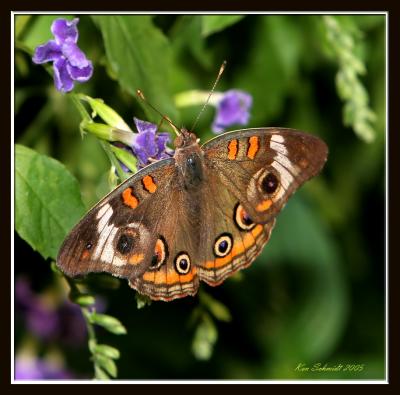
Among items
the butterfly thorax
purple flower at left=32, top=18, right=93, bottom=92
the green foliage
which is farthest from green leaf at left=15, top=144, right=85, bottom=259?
the green foliage

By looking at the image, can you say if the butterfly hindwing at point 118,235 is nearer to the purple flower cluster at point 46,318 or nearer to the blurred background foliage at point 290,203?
the blurred background foliage at point 290,203

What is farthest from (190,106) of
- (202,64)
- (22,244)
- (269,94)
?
(22,244)

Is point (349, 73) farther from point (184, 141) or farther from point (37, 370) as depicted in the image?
point (37, 370)

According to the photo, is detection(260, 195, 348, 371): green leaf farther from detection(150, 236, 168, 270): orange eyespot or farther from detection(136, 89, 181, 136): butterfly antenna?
→ detection(150, 236, 168, 270): orange eyespot

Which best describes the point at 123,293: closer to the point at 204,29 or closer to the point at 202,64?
the point at 202,64

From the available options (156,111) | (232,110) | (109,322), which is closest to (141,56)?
(156,111)
